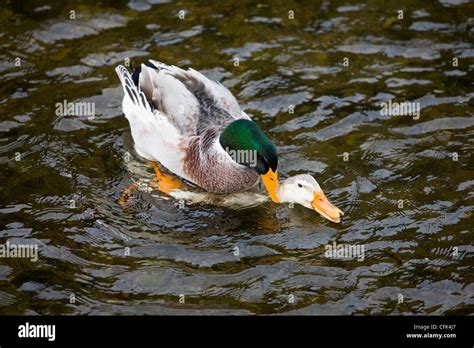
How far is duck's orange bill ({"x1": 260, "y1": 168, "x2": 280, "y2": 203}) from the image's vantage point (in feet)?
33.4

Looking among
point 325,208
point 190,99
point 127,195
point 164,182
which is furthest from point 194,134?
point 325,208

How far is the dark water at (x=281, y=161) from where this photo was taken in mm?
9047

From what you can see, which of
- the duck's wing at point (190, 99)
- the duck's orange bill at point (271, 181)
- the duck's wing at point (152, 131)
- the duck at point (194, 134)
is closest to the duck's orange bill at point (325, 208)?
the duck at point (194, 134)

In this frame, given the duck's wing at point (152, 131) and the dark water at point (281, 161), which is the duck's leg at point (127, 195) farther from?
the duck's wing at point (152, 131)

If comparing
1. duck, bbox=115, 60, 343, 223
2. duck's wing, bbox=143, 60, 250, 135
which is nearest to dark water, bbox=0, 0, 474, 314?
duck, bbox=115, 60, 343, 223

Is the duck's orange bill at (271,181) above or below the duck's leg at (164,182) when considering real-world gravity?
above

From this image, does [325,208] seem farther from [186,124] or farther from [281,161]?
[186,124]

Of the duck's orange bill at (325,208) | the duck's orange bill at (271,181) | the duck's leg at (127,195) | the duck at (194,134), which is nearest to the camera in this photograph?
the duck's orange bill at (325,208)

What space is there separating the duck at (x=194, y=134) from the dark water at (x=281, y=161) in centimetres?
Answer: 41

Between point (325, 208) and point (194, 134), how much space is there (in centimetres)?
205

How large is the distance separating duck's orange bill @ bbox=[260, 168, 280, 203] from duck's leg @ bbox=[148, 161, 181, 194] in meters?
1.30

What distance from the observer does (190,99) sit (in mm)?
11055
